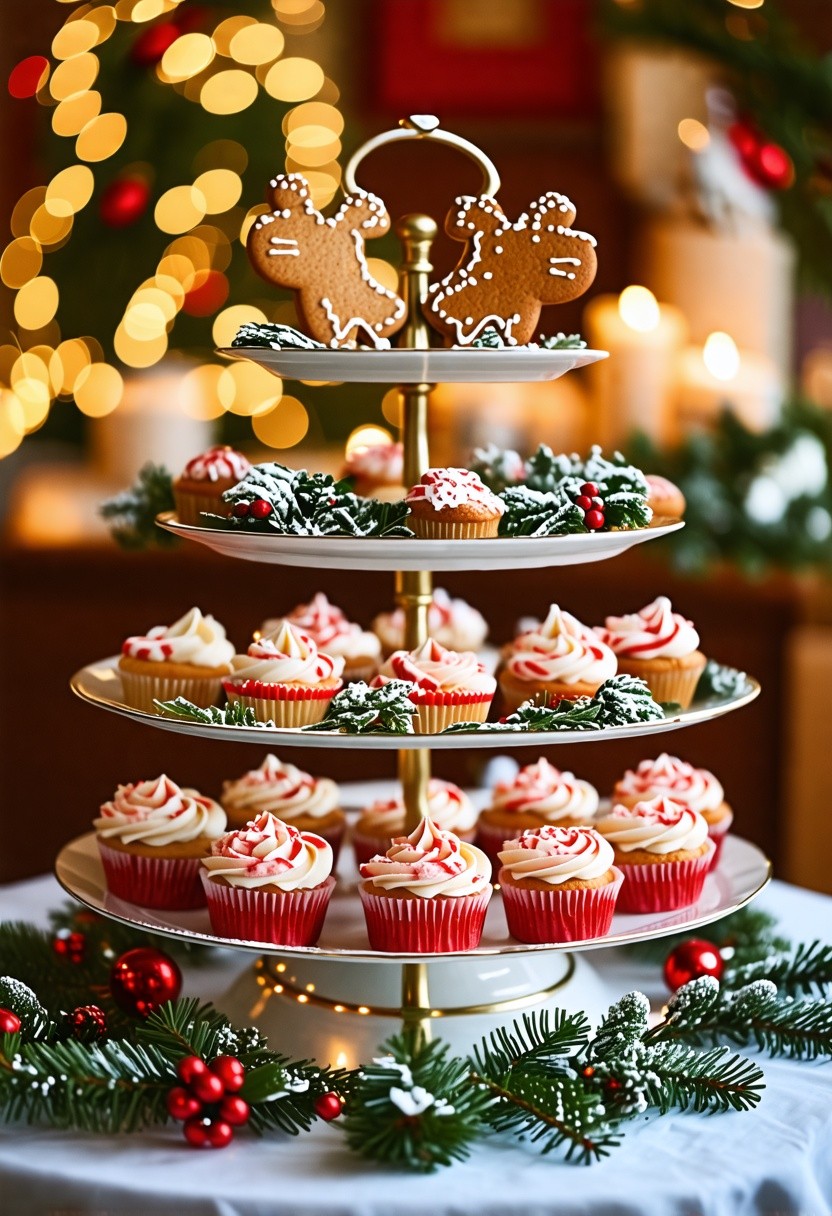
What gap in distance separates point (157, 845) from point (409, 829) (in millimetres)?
265

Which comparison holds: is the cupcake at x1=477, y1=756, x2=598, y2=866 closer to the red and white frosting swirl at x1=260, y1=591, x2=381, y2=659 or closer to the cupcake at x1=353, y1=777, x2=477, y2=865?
the cupcake at x1=353, y1=777, x2=477, y2=865

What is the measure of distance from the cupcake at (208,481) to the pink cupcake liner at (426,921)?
46cm

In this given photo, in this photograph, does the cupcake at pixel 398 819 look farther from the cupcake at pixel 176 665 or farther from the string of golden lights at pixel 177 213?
the string of golden lights at pixel 177 213

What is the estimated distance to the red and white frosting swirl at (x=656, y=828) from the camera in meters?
1.62

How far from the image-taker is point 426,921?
57.3 inches

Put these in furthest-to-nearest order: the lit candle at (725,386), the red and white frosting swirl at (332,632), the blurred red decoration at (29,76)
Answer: the blurred red decoration at (29,76), the lit candle at (725,386), the red and white frosting swirl at (332,632)

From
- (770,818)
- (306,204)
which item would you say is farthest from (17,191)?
(306,204)

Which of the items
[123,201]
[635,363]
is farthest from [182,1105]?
[635,363]

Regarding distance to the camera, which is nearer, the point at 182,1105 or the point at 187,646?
the point at 182,1105

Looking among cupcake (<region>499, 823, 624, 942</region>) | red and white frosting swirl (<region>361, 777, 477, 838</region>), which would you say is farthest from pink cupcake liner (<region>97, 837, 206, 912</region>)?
cupcake (<region>499, 823, 624, 942</region>)

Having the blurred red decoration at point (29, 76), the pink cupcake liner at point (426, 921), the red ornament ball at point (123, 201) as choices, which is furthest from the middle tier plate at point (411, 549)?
the blurred red decoration at point (29, 76)

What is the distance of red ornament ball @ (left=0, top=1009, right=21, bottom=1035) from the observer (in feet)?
4.76

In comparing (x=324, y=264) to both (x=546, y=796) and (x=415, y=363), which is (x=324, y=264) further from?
(x=546, y=796)

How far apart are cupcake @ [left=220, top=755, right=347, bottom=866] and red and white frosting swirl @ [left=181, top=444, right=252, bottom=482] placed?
1.04ft
